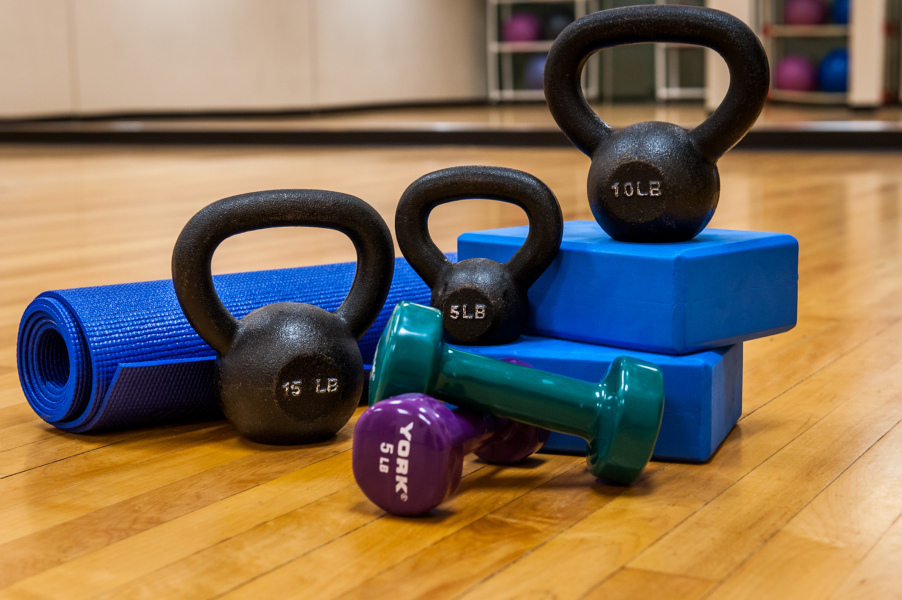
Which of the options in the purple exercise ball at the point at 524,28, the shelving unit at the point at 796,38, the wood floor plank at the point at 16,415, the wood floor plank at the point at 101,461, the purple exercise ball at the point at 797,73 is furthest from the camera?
the purple exercise ball at the point at 524,28

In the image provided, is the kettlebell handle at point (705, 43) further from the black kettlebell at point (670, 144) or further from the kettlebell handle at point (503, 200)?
the kettlebell handle at point (503, 200)

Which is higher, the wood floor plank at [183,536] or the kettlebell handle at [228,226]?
the kettlebell handle at [228,226]

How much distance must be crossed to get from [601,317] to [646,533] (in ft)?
1.13

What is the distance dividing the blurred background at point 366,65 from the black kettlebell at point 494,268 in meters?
5.66

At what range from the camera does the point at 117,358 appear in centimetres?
129

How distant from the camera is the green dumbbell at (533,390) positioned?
3.42ft

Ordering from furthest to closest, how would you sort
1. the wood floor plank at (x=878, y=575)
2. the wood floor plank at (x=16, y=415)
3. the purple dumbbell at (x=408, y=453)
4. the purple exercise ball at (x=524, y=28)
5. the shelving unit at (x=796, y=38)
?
1. the purple exercise ball at (x=524, y=28)
2. the shelving unit at (x=796, y=38)
3. the wood floor plank at (x=16, y=415)
4. the purple dumbbell at (x=408, y=453)
5. the wood floor plank at (x=878, y=575)

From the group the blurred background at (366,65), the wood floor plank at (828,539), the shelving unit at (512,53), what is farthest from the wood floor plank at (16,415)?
the shelving unit at (512,53)

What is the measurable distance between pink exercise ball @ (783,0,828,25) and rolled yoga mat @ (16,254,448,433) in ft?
25.0

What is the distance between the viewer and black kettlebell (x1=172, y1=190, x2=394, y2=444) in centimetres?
120

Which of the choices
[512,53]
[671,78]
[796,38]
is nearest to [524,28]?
[512,53]

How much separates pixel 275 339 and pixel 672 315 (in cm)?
44

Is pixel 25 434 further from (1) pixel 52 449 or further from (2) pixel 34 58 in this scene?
(2) pixel 34 58

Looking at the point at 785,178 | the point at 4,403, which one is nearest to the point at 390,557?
the point at 4,403
